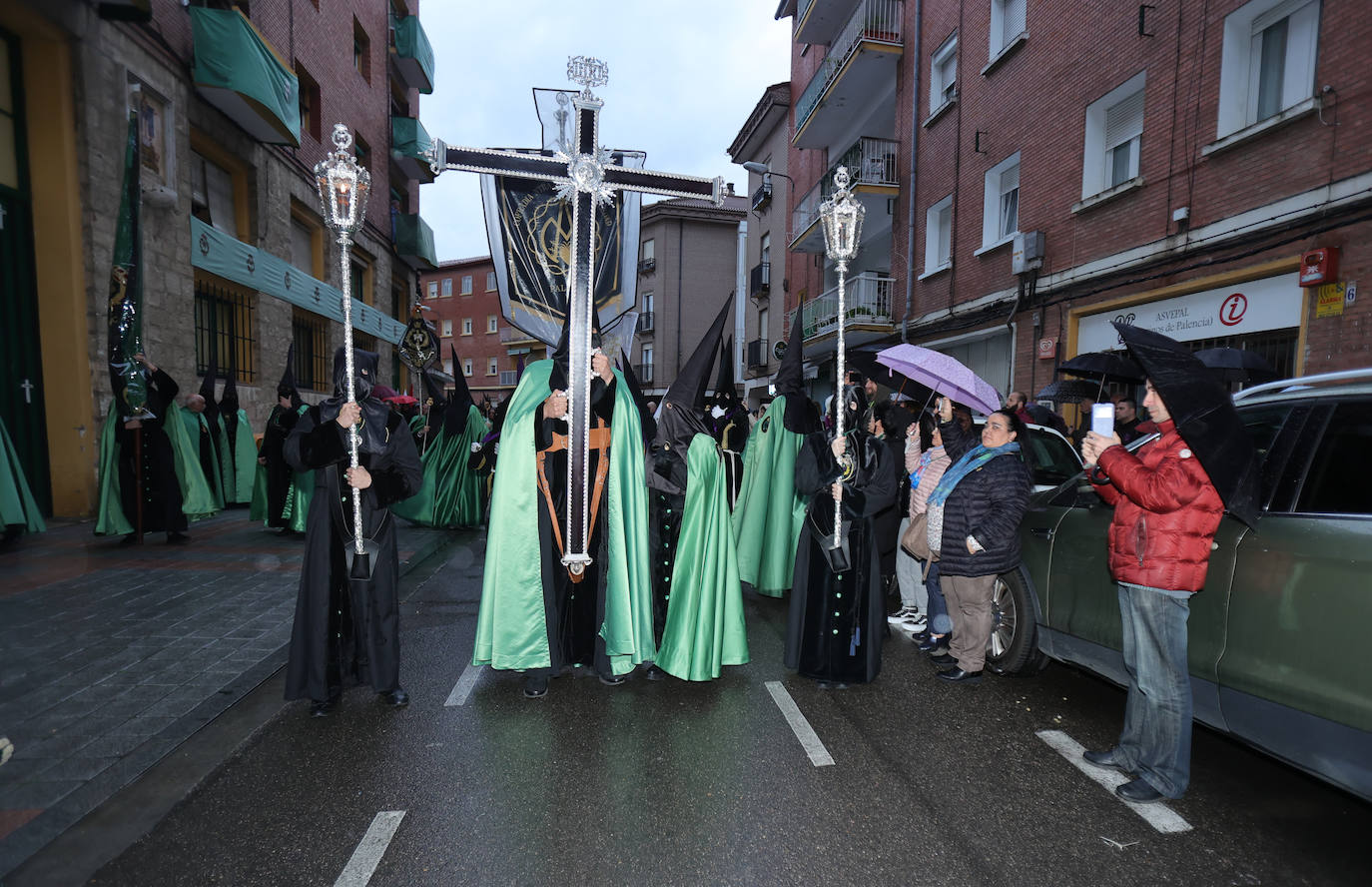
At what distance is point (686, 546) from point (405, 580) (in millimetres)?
3978

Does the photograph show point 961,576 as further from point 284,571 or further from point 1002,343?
point 1002,343

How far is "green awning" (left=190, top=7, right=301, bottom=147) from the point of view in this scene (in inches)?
431

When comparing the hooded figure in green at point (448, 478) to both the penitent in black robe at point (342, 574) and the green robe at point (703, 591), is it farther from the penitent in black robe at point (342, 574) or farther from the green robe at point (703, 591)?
→ the green robe at point (703, 591)

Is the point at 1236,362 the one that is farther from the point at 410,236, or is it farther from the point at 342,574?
the point at 410,236

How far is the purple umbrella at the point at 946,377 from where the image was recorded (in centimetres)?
443

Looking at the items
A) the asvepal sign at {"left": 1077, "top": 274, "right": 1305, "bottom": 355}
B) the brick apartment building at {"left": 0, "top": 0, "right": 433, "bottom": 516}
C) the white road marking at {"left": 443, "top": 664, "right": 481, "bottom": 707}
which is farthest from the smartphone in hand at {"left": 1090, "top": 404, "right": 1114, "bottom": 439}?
the brick apartment building at {"left": 0, "top": 0, "right": 433, "bottom": 516}

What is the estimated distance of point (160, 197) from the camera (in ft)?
33.8

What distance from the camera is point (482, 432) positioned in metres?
10.6

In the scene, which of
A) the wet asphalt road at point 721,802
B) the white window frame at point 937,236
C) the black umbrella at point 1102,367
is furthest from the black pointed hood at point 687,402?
the white window frame at point 937,236

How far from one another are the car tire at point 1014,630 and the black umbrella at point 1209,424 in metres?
1.79

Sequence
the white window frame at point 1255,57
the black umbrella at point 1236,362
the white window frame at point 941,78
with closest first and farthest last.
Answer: the black umbrella at point 1236,362, the white window frame at point 1255,57, the white window frame at point 941,78

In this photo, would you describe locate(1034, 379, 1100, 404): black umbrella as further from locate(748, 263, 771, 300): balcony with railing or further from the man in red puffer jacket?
locate(748, 263, 771, 300): balcony with railing

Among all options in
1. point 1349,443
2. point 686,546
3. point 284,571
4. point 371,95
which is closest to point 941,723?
point 686,546

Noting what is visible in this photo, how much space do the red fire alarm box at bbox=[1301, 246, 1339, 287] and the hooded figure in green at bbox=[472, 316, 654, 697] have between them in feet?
24.3
